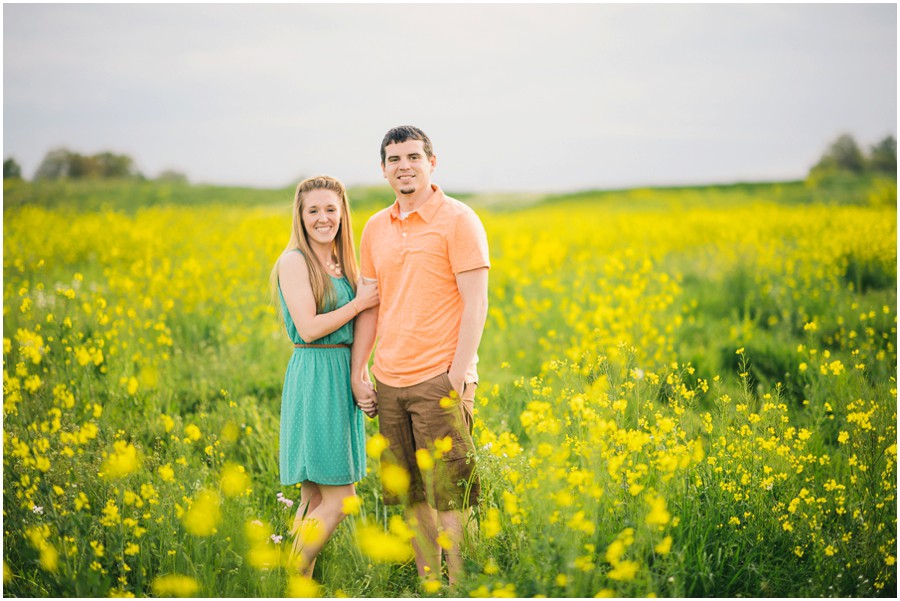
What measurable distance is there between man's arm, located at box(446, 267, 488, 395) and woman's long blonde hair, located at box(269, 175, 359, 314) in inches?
24.5

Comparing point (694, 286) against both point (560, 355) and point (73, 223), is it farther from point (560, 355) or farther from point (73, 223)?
point (73, 223)

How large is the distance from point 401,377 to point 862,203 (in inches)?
678

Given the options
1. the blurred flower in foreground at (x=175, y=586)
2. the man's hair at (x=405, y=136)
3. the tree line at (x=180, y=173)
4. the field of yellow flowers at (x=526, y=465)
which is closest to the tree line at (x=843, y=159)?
the tree line at (x=180, y=173)

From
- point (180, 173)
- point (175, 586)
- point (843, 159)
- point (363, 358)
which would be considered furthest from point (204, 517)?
point (843, 159)

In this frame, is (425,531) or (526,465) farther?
(425,531)

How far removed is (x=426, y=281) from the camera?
8.76 ft

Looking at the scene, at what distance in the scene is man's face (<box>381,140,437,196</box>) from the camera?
2.65 m

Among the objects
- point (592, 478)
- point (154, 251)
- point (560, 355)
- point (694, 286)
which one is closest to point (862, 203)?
point (694, 286)

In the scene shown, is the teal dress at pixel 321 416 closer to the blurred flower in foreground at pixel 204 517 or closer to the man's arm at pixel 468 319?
the blurred flower in foreground at pixel 204 517

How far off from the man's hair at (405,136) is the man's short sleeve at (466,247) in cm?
36

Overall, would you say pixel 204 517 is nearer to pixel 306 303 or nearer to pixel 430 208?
pixel 306 303

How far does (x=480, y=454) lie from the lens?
105 inches

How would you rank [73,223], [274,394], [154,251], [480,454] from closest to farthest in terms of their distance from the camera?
[480,454] → [274,394] → [154,251] → [73,223]

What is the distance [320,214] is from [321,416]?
0.90 metres
